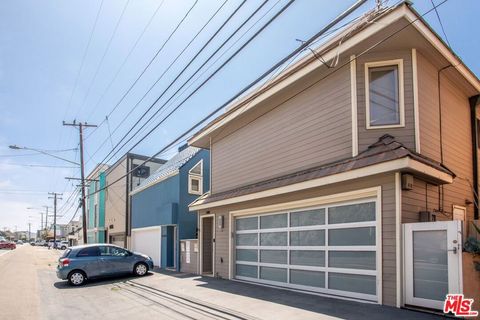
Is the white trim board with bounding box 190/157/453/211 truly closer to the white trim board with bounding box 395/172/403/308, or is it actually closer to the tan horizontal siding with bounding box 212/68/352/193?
the white trim board with bounding box 395/172/403/308

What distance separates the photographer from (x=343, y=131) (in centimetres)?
992

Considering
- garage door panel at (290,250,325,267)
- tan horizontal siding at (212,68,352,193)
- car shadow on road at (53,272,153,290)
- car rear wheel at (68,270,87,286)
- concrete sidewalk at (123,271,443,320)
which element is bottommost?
car shadow on road at (53,272,153,290)

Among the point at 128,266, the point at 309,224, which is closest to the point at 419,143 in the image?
the point at 309,224

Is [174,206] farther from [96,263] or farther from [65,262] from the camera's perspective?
[65,262]

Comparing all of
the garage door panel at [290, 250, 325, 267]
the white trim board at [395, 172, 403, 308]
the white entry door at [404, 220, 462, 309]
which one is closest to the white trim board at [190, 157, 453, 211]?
the white trim board at [395, 172, 403, 308]

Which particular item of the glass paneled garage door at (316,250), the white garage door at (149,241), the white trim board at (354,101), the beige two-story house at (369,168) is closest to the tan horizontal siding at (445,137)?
the beige two-story house at (369,168)

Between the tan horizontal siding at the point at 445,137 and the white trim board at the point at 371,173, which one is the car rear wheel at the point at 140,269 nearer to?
the white trim board at the point at 371,173

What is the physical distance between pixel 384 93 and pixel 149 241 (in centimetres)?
1652

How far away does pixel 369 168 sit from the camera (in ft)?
27.9

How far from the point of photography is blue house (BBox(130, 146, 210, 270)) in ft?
63.1

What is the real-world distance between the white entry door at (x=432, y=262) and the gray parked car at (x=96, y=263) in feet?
37.5

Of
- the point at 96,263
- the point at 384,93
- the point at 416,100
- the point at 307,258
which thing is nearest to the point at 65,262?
the point at 96,263

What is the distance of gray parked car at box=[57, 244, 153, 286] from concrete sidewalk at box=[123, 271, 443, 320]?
2.18 meters

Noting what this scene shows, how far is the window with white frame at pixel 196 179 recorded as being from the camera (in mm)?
19891
